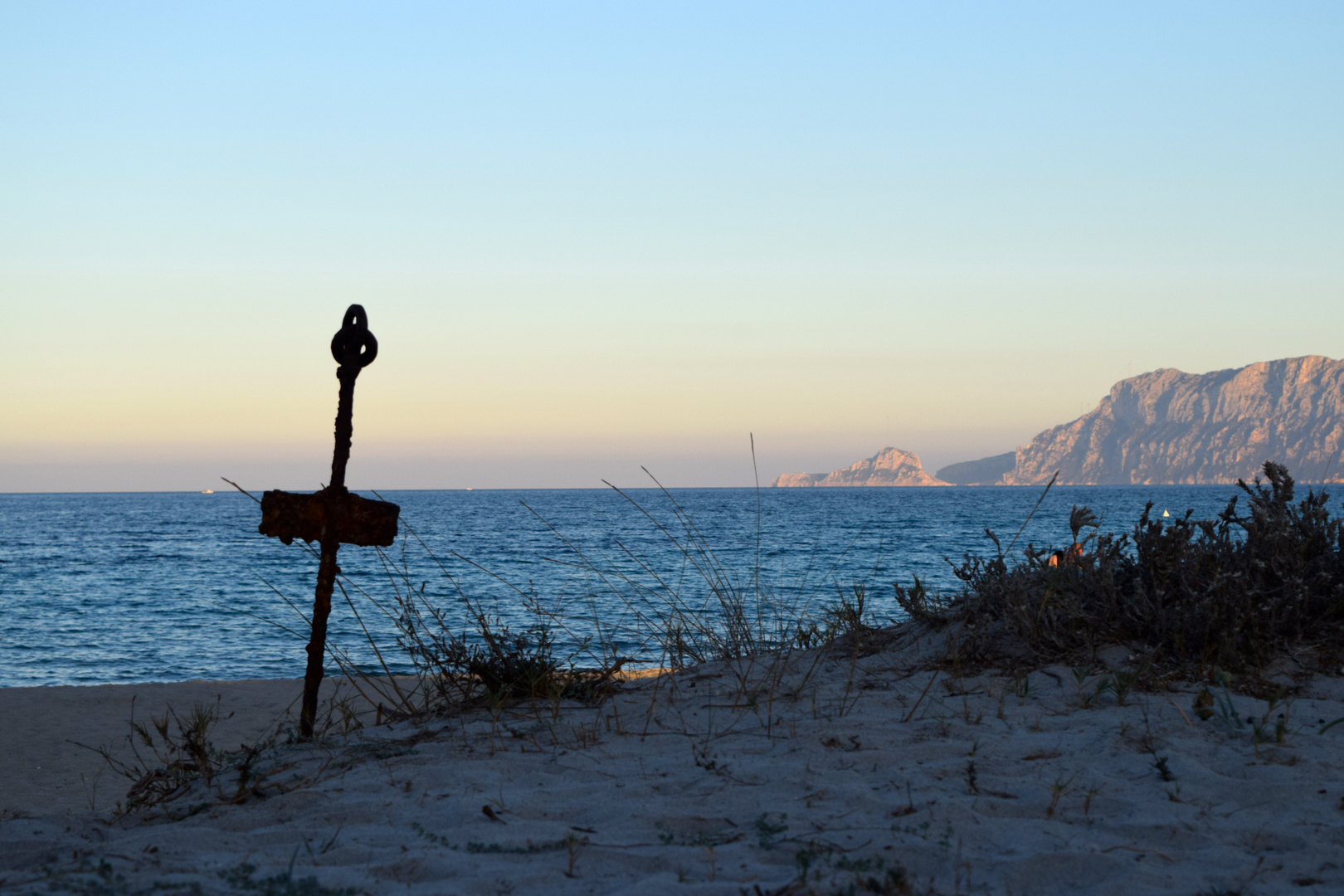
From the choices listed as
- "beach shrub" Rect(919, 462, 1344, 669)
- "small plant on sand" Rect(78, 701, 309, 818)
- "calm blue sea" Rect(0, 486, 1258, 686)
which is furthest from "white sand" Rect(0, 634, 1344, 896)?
"calm blue sea" Rect(0, 486, 1258, 686)

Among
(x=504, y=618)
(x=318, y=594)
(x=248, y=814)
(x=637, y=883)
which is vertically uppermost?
(x=318, y=594)

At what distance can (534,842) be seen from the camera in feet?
7.86

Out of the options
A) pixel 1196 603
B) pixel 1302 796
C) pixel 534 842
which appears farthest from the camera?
pixel 1196 603

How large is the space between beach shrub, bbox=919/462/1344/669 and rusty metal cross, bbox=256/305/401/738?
2907 millimetres

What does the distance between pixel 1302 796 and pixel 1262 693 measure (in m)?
1.20

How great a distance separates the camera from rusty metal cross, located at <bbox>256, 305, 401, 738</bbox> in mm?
3549

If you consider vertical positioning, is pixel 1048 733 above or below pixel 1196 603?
below

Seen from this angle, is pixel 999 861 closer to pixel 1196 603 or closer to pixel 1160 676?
pixel 1160 676

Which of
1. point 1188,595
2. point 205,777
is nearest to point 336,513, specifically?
point 205,777

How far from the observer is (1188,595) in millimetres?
4094

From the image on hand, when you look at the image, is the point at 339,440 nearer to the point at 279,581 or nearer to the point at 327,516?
the point at 327,516

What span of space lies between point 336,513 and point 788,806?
218 centimetres

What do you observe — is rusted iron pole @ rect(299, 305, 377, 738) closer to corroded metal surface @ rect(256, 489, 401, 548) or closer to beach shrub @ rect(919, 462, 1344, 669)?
corroded metal surface @ rect(256, 489, 401, 548)

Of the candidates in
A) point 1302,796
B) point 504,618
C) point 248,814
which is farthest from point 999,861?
point 504,618
